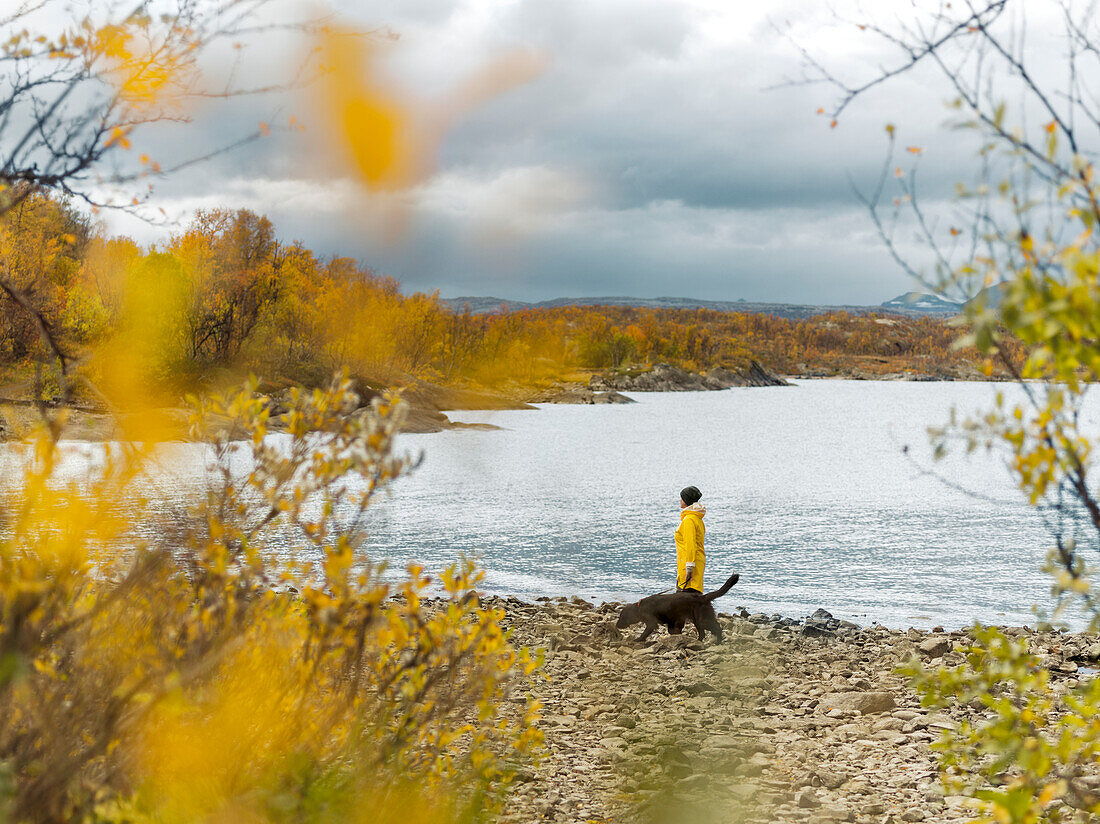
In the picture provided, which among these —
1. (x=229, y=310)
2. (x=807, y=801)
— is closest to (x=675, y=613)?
(x=807, y=801)

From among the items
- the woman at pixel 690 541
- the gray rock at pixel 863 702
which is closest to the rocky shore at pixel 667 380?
the woman at pixel 690 541

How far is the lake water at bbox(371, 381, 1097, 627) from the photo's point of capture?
1939 centimetres

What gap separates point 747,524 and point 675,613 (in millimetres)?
16346

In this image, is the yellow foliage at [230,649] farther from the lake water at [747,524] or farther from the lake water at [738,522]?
the lake water at [747,524]

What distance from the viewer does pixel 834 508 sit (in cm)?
3319

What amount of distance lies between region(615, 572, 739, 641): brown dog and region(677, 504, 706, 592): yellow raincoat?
0.28m

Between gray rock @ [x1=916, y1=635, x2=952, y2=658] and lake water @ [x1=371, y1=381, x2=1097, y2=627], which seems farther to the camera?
lake water @ [x1=371, y1=381, x2=1097, y2=627]

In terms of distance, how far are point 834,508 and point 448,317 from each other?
2822 inches

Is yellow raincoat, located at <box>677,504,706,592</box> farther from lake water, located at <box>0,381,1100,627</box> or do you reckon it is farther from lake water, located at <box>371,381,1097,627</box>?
lake water, located at <box>0,381,1100,627</box>

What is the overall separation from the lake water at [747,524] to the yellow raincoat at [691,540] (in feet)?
9.97

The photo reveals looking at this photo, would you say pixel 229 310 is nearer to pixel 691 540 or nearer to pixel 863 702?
pixel 691 540

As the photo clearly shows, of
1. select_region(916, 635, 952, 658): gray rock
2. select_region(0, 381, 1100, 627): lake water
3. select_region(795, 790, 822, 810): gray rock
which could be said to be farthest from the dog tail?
select_region(795, 790, 822, 810): gray rock

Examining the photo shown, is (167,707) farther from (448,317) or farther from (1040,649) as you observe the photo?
(448,317)

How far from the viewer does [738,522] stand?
29656 millimetres
